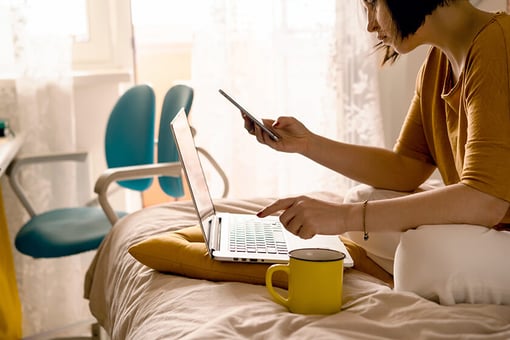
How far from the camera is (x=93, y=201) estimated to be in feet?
8.03

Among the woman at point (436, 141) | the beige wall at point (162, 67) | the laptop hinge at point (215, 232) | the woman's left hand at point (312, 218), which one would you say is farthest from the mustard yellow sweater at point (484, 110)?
the beige wall at point (162, 67)

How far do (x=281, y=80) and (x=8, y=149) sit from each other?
1117 millimetres

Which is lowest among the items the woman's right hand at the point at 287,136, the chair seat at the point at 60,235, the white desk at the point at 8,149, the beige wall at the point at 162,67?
the chair seat at the point at 60,235

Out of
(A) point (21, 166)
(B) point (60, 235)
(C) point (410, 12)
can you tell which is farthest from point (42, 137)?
(C) point (410, 12)

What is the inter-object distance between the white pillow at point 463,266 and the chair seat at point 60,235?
1.28 m

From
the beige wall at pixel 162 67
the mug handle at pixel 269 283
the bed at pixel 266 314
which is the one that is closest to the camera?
the bed at pixel 266 314

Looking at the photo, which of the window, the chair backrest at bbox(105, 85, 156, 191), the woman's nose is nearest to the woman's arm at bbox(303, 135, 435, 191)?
the woman's nose

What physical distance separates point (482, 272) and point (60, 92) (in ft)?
5.87

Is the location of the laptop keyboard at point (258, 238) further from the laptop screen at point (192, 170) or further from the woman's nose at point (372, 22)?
the woman's nose at point (372, 22)

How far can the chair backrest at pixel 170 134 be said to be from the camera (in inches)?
88.1

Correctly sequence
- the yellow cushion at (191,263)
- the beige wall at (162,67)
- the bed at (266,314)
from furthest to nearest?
the beige wall at (162,67)
the yellow cushion at (191,263)
the bed at (266,314)

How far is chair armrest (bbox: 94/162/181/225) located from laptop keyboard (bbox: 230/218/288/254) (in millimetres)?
660

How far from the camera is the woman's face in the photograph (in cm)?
118

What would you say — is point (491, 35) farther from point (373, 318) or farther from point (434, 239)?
point (373, 318)
